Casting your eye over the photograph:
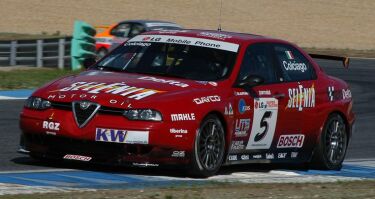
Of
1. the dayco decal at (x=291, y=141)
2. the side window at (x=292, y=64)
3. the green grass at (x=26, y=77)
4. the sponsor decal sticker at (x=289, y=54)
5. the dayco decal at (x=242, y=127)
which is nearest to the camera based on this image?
the dayco decal at (x=242, y=127)

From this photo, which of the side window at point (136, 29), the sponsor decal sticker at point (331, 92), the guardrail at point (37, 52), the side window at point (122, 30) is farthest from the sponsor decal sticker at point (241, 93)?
the side window at point (122, 30)

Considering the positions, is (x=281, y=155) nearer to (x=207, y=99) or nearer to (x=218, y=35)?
(x=218, y=35)

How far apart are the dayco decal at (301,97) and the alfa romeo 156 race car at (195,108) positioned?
13 mm

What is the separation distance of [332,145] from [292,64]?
1.06m

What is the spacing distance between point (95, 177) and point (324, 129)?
310cm

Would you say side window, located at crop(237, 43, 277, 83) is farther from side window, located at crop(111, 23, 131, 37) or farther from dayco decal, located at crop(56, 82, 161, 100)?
side window, located at crop(111, 23, 131, 37)

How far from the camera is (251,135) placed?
34.2ft

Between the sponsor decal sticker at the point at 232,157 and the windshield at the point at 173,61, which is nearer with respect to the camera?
the sponsor decal sticker at the point at 232,157

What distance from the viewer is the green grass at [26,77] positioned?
20328 millimetres

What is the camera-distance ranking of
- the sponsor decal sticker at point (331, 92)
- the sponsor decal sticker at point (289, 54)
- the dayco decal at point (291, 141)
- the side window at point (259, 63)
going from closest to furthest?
the side window at point (259, 63), the dayco decal at point (291, 141), the sponsor decal sticker at point (289, 54), the sponsor decal sticker at point (331, 92)

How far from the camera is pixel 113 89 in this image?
9.59 metres

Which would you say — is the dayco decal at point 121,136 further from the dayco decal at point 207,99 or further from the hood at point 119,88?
the dayco decal at point 207,99

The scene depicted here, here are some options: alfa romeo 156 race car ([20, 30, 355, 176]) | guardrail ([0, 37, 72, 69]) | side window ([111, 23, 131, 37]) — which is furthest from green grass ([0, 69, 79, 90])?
alfa romeo 156 race car ([20, 30, 355, 176])

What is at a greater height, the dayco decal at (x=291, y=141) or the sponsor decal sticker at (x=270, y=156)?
the dayco decal at (x=291, y=141)
